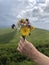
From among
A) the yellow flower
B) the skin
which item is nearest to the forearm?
the skin

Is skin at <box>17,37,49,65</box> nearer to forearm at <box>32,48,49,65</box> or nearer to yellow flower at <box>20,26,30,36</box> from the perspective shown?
forearm at <box>32,48,49,65</box>

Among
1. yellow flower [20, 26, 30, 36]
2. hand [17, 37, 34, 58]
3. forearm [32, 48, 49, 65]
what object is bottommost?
forearm [32, 48, 49, 65]

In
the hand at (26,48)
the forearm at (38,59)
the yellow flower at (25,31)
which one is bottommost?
the forearm at (38,59)

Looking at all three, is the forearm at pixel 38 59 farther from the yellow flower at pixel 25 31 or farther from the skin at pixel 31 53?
the yellow flower at pixel 25 31

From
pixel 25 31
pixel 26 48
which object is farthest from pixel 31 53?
pixel 25 31

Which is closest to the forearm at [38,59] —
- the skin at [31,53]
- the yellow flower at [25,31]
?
the skin at [31,53]

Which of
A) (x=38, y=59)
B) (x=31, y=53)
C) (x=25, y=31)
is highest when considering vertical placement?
(x=25, y=31)

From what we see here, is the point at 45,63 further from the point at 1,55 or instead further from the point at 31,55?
the point at 1,55

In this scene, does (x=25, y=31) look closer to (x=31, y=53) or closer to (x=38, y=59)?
(x=31, y=53)

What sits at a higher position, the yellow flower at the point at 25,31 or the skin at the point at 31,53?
the yellow flower at the point at 25,31

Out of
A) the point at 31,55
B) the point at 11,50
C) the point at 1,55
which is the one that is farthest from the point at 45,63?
the point at 11,50

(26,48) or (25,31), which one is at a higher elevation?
(25,31)
